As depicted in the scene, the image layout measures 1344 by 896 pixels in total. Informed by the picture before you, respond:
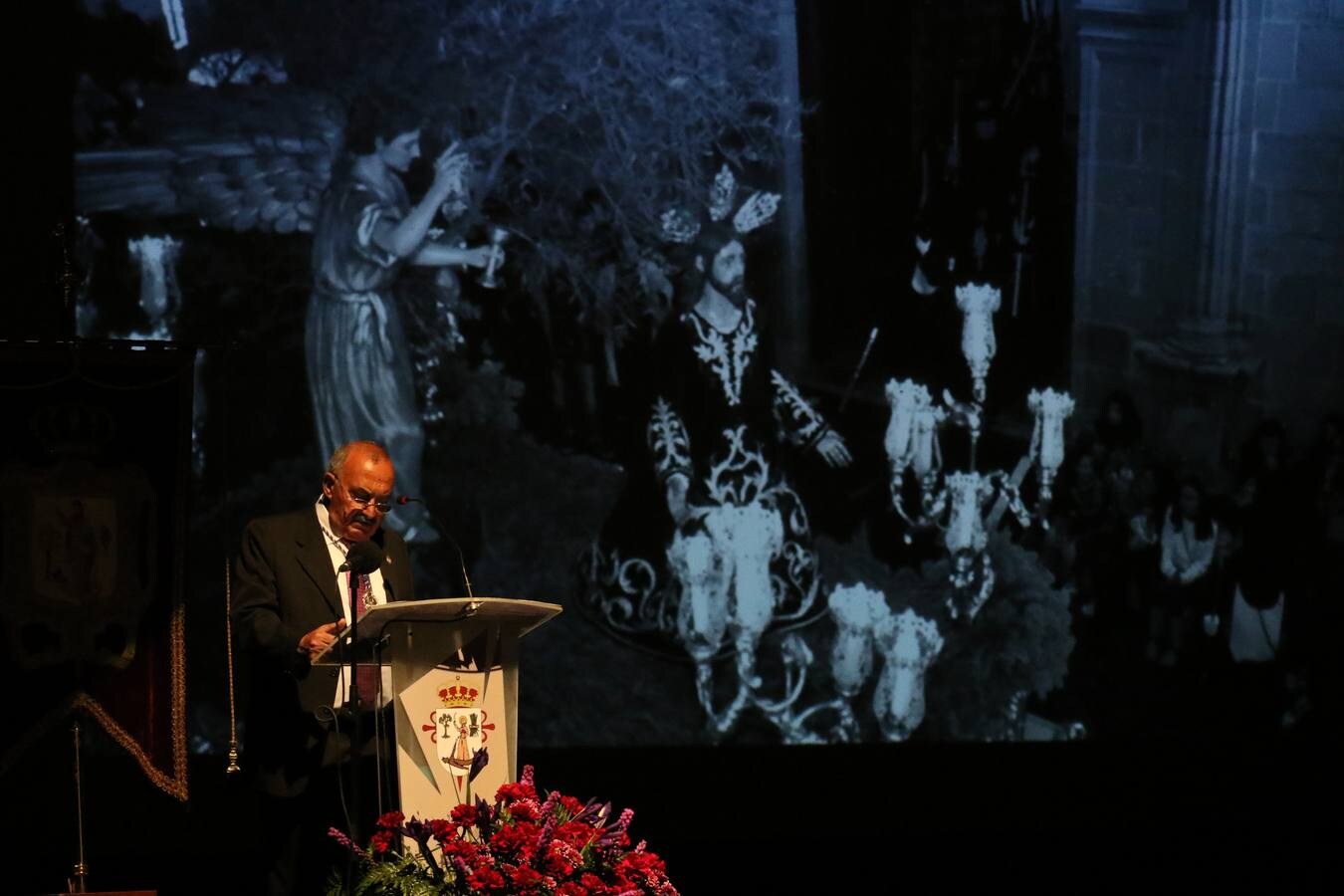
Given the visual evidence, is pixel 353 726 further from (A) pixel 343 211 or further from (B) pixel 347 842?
(A) pixel 343 211

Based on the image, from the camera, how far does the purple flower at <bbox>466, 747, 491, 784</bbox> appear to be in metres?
3.53

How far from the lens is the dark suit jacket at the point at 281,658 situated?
3738 millimetres

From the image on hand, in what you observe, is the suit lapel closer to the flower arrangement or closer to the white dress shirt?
the white dress shirt

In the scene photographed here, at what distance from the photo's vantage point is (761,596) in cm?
579

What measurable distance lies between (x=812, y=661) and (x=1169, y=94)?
2.25 metres

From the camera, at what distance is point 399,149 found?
18.3 ft

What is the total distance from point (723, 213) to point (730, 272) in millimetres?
192

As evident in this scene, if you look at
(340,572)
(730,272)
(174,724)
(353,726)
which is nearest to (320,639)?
(353,726)

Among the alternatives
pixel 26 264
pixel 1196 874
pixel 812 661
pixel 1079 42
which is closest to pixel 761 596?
pixel 812 661

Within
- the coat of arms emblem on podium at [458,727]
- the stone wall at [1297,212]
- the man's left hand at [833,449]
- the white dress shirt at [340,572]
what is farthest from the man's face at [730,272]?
the coat of arms emblem on podium at [458,727]

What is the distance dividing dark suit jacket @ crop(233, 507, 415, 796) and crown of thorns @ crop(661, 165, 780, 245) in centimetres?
222

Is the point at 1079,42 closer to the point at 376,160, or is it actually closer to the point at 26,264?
the point at 376,160

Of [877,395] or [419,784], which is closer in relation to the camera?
[419,784]

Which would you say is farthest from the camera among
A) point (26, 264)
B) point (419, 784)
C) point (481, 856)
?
point (26, 264)
